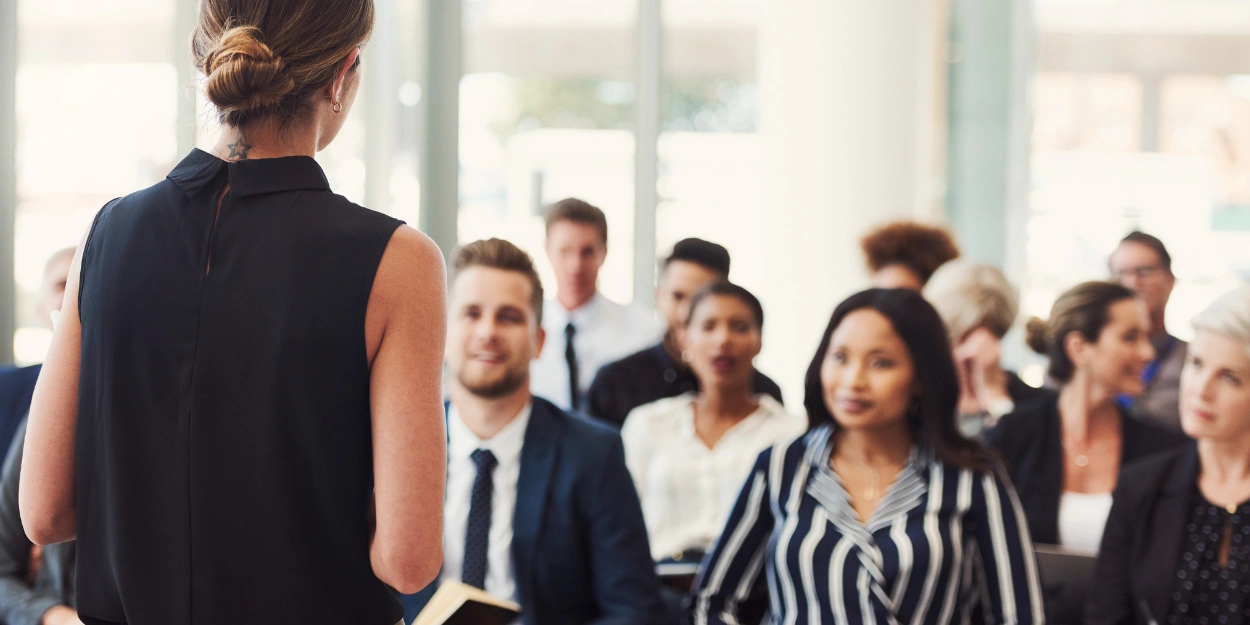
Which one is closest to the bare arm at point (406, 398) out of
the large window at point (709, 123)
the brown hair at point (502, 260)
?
the brown hair at point (502, 260)

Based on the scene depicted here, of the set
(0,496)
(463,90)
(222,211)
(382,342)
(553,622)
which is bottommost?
(553,622)

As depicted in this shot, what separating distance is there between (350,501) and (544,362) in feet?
11.3

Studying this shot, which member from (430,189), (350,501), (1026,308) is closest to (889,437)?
(350,501)

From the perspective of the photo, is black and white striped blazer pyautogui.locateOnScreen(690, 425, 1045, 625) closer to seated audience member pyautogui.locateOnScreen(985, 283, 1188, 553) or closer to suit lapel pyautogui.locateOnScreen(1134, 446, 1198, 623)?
suit lapel pyautogui.locateOnScreen(1134, 446, 1198, 623)

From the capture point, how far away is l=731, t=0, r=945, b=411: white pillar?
6.38 metres

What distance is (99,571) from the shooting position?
1181 mm

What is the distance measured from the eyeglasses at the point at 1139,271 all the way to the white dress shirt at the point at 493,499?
9.03 feet

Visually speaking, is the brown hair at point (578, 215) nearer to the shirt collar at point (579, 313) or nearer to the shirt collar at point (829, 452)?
the shirt collar at point (579, 313)

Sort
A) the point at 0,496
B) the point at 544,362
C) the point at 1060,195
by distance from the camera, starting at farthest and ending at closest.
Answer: the point at 1060,195 < the point at 544,362 < the point at 0,496

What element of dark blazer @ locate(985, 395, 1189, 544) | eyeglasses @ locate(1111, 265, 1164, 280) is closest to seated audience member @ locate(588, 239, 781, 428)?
dark blazer @ locate(985, 395, 1189, 544)

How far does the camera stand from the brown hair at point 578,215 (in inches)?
182

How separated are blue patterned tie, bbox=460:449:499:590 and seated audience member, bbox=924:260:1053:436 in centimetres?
202

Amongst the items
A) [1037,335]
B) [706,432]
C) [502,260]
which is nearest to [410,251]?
[502,260]

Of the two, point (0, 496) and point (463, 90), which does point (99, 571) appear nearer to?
point (0, 496)
